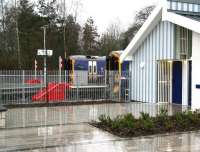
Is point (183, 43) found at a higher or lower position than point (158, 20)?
lower

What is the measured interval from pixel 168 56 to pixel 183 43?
0.94m

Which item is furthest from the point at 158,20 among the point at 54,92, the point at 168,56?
the point at 54,92

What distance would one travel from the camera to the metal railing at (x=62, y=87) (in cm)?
2134

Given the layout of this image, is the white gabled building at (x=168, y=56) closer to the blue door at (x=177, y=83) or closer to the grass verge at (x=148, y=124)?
the blue door at (x=177, y=83)

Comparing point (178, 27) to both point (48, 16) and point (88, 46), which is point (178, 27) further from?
point (88, 46)

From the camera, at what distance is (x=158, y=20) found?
20.7 m

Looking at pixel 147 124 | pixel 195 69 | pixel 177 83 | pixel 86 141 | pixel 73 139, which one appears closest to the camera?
pixel 86 141

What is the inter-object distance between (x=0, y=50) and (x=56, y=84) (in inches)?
1205

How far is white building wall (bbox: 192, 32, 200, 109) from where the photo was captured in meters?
18.2

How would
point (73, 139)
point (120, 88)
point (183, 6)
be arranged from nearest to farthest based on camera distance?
1. point (73, 139)
2. point (183, 6)
3. point (120, 88)

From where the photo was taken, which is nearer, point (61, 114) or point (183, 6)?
point (61, 114)

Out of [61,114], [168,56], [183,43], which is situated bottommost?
[61,114]

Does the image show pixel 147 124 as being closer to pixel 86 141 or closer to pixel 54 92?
pixel 86 141

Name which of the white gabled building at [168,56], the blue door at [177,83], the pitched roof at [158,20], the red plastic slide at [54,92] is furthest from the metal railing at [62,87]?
the blue door at [177,83]
